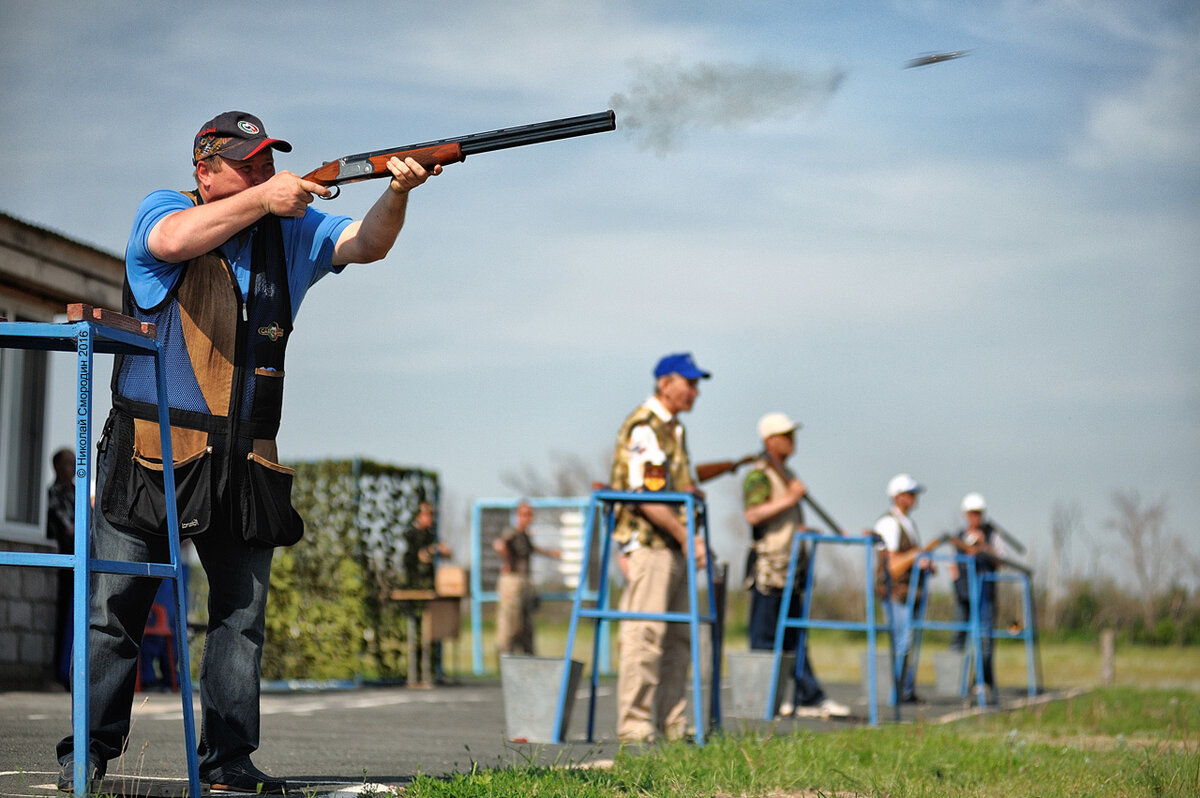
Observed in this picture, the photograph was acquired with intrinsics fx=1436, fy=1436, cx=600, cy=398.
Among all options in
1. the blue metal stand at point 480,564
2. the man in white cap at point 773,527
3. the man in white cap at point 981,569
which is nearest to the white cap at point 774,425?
the man in white cap at point 773,527

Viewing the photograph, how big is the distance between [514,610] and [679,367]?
955 cm

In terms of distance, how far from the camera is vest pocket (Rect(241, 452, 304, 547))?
4348 mm

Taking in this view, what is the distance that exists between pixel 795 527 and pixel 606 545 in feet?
9.38

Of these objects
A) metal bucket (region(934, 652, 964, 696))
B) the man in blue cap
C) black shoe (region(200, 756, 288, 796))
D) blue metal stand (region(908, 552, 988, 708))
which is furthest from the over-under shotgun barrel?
metal bucket (region(934, 652, 964, 696))

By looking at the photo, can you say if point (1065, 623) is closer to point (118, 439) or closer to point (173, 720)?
point (173, 720)

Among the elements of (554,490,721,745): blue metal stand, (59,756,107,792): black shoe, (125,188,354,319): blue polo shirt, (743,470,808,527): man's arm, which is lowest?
(59,756,107,792): black shoe

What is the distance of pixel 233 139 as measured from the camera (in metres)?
4.49

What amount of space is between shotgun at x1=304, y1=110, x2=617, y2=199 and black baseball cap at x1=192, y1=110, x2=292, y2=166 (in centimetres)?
24

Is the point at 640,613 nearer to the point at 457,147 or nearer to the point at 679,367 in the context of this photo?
the point at 679,367

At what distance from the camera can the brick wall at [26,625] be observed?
1075 cm

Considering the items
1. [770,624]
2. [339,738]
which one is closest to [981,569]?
[770,624]

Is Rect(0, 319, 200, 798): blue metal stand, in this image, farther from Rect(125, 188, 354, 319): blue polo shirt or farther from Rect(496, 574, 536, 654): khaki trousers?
Rect(496, 574, 536, 654): khaki trousers

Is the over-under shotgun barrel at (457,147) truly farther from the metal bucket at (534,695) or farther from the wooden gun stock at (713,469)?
the wooden gun stock at (713,469)

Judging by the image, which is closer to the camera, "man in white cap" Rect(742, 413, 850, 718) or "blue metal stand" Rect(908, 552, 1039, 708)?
"man in white cap" Rect(742, 413, 850, 718)
